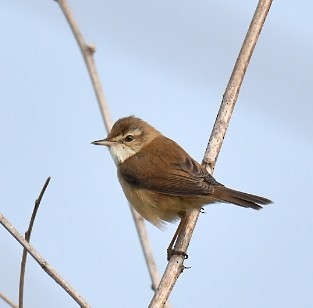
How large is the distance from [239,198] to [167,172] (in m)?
0.65

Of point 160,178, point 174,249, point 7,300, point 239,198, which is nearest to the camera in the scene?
point 7,300

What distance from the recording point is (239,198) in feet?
12.6

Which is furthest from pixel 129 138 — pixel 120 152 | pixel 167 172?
pixel 167 172

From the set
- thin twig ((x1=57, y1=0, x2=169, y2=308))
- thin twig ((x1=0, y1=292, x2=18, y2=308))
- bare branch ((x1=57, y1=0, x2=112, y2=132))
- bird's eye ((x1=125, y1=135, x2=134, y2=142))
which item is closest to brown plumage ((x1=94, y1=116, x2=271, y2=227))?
bird's eye ((x1=125, y1=135, x2=134, y2=142))

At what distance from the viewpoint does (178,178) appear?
4195 mm

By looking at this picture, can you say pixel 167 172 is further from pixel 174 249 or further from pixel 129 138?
pixel 174 249

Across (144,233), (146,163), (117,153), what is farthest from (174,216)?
(117,153)

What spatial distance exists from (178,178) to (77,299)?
5.26ft

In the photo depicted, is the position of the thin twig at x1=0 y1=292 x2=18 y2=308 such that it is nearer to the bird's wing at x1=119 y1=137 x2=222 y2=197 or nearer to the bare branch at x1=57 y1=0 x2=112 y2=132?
the bird's wing at x1=119 y1=137 x2=222 y2=197

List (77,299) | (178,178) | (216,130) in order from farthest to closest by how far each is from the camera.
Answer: (178,178) → (216,130) → (77,299)

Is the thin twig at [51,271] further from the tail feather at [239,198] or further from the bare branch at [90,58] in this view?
the bare branch at [90,58]

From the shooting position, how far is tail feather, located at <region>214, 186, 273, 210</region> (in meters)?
3.76

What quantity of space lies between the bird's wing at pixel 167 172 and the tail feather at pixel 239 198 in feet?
0.20

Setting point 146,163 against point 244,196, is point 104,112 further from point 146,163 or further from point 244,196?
point 244,196
